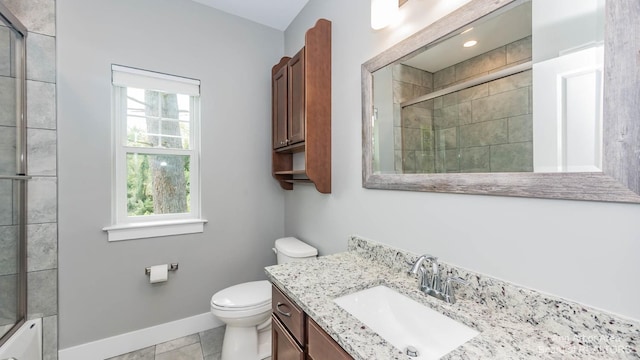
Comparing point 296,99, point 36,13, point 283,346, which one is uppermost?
point 36,13

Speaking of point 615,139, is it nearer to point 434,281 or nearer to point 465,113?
point 465,113

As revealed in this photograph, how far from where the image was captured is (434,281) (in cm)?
102

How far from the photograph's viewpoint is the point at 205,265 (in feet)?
6.98

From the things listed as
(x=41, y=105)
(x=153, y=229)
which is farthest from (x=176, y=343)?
(x=41, y=105)

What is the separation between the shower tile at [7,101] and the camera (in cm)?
143

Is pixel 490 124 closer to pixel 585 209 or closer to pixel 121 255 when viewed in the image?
pixel 585 209

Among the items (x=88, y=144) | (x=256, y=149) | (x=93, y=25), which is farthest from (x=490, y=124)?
(x=93, y=25)

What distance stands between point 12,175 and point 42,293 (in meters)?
0.75

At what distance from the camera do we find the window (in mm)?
1894

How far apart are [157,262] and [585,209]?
2.39m

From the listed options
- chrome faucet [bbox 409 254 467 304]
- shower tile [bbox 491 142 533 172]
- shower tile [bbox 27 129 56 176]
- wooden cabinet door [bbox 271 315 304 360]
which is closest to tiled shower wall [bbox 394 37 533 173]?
shower tile [bbox 491 142 533 172]

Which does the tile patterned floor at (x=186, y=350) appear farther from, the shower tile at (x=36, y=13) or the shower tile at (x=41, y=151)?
the shower tile at (x=36, y=13)

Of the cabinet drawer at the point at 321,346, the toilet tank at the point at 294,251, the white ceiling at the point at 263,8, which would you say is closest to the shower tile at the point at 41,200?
the toilet tank at the point at 294,251

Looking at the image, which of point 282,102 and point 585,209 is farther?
point 282,102
